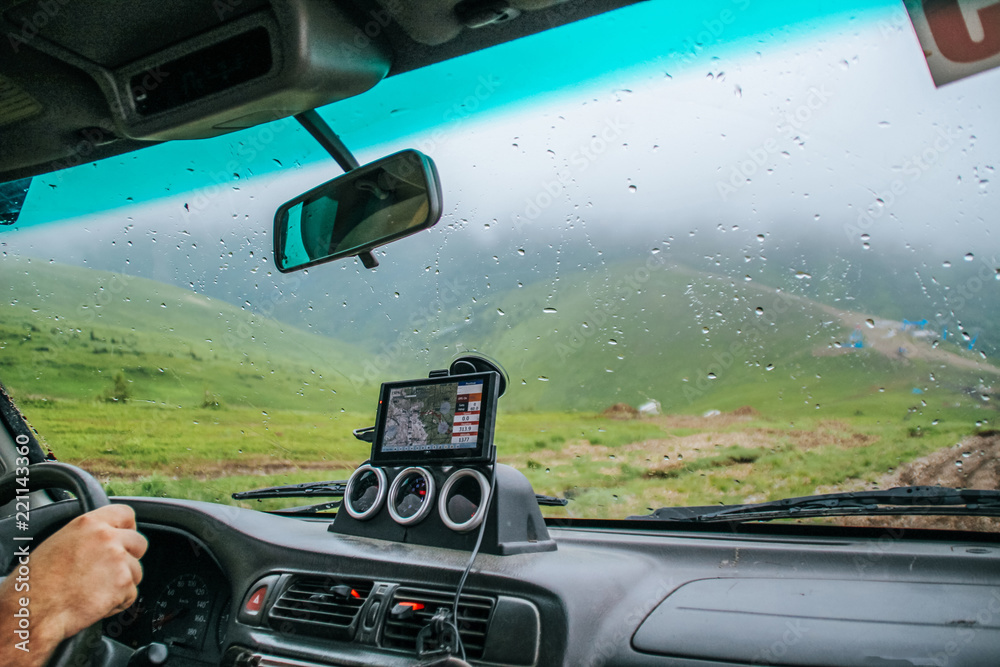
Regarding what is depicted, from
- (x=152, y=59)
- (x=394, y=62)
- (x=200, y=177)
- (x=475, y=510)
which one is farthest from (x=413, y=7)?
(x=200, y=177)

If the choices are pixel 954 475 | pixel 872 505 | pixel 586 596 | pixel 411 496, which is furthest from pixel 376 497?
pixel 954 475

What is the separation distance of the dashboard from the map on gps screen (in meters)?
0.38

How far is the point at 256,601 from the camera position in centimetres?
242

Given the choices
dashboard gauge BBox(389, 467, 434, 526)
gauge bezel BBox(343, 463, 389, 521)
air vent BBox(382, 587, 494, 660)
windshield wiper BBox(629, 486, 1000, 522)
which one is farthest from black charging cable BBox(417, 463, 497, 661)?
windshield wiper BBox(629, 486, 1000, 522)

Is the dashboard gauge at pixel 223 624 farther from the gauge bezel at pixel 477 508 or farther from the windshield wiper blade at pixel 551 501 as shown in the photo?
the windshield wiper blade at pixel 551 501

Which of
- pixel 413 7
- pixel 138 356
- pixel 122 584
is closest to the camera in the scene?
pixel 122 584

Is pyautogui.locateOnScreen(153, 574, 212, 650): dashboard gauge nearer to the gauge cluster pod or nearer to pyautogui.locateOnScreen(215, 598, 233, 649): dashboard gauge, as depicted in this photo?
pyautogui.locateOnScreen(215, 598, 233, 649): dashboard gauge

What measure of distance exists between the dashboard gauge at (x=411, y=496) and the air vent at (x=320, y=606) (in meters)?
0.33

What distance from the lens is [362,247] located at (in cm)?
271

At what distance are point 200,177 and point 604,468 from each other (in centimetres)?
268

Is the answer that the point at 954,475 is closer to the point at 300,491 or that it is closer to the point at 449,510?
Result: the point at 449,510

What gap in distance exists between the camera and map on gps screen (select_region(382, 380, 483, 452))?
2.53 m

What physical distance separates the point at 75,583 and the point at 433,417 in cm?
132

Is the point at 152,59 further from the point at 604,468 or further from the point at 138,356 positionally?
the point at 138,356
